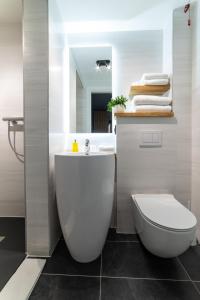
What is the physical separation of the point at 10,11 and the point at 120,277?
8.40ft

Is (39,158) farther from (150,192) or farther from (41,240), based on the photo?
(150,192)

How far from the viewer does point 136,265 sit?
1305 millimetres

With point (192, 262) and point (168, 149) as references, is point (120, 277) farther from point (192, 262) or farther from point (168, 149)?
point (168, 149)

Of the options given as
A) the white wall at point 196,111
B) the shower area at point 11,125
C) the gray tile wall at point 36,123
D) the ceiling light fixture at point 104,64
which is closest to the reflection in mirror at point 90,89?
the ceiling light fixture at point 104,64

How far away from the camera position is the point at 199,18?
1566 millimetres

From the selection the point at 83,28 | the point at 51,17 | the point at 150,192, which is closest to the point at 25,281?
the point at 150,192

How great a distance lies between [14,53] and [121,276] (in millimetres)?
2372

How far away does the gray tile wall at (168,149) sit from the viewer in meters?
1.72

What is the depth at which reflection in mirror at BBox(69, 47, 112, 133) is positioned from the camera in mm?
2057

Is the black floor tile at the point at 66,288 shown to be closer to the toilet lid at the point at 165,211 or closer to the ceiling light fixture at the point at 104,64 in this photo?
the toilet lid at the point at 165,211

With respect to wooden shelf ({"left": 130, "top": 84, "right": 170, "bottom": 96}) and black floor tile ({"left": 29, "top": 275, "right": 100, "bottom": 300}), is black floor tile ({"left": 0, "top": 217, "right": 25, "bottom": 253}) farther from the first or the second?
wooden shelf ({"left": 130, "top": 84, "right": 170, "bottom": 96})

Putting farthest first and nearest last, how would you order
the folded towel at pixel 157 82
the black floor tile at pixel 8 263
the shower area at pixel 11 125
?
the shower area at pixel 11 125 → the folded towel at pixel 157 82 → the black floor tile at pixel 8 263

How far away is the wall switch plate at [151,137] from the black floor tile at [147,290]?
1054mm

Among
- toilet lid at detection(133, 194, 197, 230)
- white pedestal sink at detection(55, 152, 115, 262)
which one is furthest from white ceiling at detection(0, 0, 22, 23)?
toilet lid at detection(133, 194, 197, 230)
